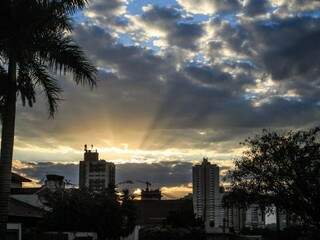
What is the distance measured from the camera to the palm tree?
54.1ft

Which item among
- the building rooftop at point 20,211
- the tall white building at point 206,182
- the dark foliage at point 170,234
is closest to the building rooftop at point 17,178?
the dark foliage at point 170,234

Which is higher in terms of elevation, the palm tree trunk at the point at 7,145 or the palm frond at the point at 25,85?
the palm frond at the point at 25,85

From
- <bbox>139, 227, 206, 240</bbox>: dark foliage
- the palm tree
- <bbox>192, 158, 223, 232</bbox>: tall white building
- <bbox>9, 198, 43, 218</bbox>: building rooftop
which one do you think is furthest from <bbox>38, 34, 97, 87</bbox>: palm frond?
<bbox>192, 158, 223, 232</bbox>: tall white building

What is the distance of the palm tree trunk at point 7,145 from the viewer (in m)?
15.9

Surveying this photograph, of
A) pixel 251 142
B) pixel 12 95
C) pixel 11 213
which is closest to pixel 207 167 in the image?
pixel 251 142

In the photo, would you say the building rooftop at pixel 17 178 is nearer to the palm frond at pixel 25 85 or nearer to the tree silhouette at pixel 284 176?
the tree silhouette at pixel 284 176

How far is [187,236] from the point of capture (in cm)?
6925

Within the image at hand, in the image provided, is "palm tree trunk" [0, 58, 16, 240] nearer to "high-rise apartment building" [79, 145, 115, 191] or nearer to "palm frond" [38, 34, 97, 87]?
"palm frond" [38, 34, 97, 87]

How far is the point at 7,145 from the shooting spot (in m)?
16.7

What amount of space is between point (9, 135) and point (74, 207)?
989 inches

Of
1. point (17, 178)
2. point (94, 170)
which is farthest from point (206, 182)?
point (17, 178)

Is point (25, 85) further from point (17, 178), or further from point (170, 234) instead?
point (170, 234)

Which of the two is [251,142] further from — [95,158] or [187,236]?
[95,158]

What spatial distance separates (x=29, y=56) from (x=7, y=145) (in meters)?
2.55
